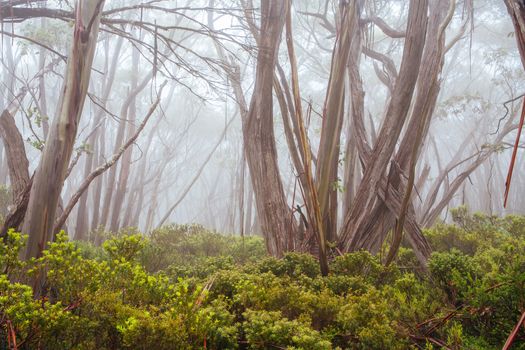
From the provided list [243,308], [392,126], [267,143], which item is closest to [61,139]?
[243,308]

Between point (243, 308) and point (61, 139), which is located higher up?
point (61, 139)

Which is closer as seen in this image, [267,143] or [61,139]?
[61,139]

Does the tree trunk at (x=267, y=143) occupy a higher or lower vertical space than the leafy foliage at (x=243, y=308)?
higher

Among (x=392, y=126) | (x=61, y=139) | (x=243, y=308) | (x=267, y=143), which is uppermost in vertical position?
(x=392, y=126)

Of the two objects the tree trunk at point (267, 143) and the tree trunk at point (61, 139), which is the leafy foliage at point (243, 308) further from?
the tree trunk at point (267, 143)

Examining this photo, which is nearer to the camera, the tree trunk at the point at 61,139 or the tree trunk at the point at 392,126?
the tree trunk at the point at 61,139

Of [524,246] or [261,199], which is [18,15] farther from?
[524,246]

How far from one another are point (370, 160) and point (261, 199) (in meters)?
0.96

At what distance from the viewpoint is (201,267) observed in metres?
2.88

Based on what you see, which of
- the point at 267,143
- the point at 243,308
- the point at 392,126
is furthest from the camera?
the point at 267,143

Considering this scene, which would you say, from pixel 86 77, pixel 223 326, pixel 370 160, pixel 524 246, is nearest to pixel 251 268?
pixel 223 326

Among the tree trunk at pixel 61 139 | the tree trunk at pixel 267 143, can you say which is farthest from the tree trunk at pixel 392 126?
the tree trunk at pixel 61 139

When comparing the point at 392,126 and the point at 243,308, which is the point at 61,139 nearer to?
the point at 243,308

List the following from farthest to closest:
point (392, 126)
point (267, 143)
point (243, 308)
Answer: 1. point (267, 143)
2. point (392, 126)
3. point (243, 308)
